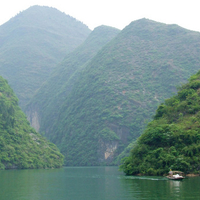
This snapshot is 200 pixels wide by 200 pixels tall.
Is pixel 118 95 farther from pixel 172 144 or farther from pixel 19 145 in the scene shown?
pixel 172 144

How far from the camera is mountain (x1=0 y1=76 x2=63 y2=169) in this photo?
98.5 m

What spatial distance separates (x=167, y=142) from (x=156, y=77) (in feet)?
344

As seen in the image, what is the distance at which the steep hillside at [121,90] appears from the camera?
147250 millimetres

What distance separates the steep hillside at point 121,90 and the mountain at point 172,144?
74.7 m

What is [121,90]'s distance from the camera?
524ft

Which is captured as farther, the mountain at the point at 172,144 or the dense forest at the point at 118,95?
the dense forest at the point at 118,95

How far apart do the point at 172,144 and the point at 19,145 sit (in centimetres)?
5612

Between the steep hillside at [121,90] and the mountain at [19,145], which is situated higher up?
the steep hillside at [121,90]

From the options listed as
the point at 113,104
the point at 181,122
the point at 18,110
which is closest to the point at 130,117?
the point at 113,104

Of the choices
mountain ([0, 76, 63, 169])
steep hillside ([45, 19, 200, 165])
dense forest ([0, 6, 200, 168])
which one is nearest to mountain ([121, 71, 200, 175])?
mountain ([0, 76, 63, 169])

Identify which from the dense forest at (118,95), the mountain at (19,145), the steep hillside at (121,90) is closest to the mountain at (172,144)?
the mountain at (19,145)

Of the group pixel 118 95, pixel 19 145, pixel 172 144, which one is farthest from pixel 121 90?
pixel 172 144

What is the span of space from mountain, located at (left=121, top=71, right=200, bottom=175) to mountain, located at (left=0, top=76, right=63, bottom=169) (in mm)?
43187

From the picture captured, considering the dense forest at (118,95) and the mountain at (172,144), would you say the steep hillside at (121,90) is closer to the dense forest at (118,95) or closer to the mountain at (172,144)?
the dense forest at (118,95)
